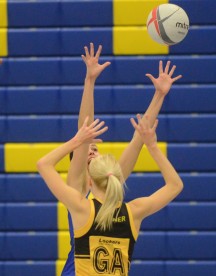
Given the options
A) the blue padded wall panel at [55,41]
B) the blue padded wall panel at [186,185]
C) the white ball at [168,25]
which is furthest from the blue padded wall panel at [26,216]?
the white ball at [168,25]

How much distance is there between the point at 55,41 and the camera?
7305 mm

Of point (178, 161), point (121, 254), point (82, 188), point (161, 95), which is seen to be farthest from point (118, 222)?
point (178, 161)

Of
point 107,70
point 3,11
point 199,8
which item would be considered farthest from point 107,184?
point 3,11

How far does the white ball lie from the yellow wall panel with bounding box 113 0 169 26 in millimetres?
1390

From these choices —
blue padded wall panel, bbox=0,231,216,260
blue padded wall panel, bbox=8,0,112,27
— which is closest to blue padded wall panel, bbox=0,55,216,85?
blue padded wall panel, bbox=8,0,112,27

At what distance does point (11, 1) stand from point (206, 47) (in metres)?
1.97

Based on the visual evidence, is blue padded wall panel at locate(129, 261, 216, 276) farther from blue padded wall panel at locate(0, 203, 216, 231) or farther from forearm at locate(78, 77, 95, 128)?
forearm at locate(78, 77, 95, 128)

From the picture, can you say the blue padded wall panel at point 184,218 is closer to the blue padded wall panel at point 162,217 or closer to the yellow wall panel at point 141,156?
the blue padded wall panel at point 162,217

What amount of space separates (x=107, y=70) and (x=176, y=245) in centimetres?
182

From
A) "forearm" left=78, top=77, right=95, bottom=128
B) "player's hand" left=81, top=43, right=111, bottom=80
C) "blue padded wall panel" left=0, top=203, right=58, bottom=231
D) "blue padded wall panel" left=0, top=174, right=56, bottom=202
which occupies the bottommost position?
"blue padded wall panel" left=0, top=203, right=58, bottom=231

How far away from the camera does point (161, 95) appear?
4.57m

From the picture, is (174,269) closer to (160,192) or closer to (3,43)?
(3,43)

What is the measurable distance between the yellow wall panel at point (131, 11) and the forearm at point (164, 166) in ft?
11.4

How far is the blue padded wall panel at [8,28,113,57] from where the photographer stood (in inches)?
286
